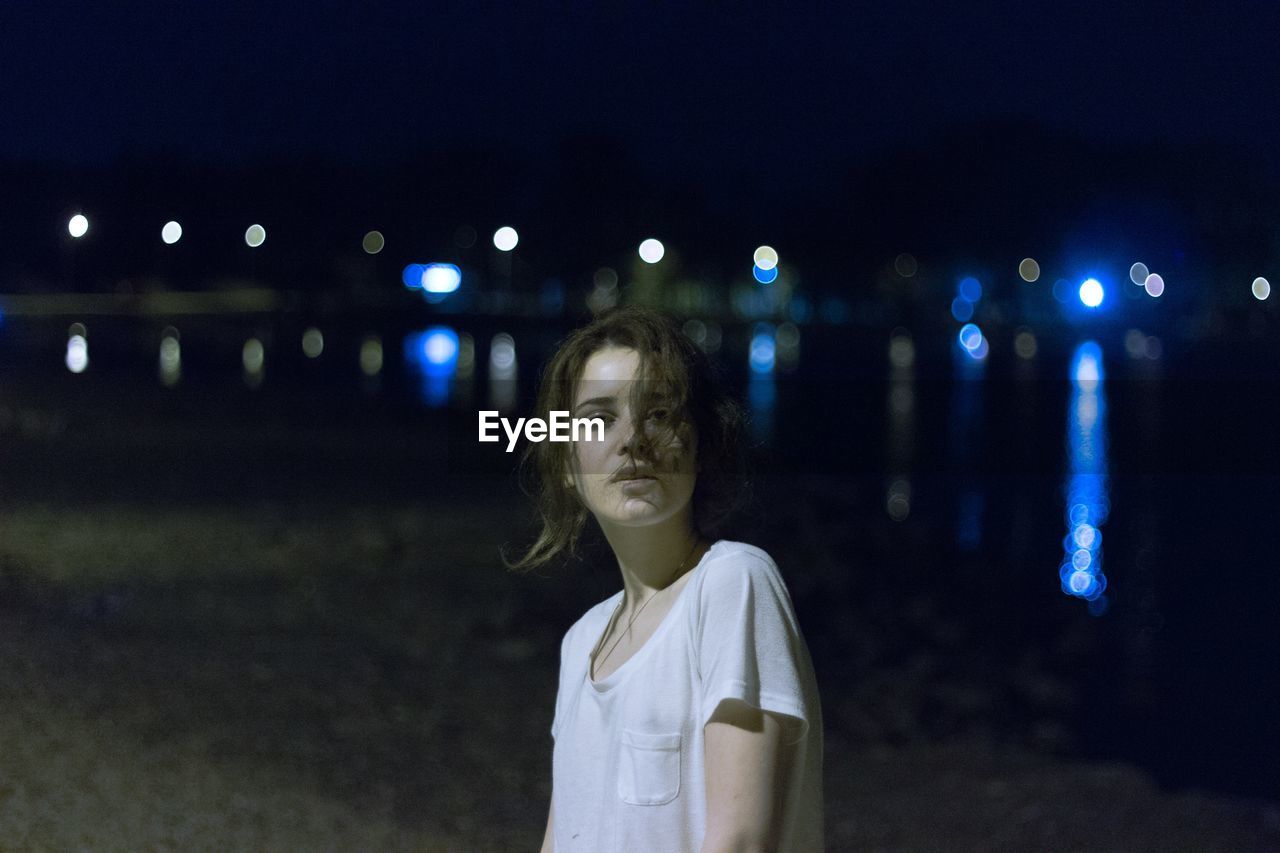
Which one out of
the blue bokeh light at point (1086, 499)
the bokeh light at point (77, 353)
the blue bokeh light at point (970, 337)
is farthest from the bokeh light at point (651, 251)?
the blue bokeh light at point (1086, 499)

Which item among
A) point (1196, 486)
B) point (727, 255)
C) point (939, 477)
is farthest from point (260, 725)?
point (727, 255)

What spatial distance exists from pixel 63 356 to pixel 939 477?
81.7 ft

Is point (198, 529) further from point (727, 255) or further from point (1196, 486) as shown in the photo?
point (727, 255)

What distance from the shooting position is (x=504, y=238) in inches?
2137

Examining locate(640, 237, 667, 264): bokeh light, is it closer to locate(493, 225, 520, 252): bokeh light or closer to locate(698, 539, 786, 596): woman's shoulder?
locate(493, 225, 520, 252): bokeh light

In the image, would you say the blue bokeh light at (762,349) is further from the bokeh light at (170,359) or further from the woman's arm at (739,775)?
the woman's arm at (739,775)

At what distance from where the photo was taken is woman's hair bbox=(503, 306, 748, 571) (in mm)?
1959

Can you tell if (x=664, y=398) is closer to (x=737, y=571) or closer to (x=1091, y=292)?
(x=737, y=571)

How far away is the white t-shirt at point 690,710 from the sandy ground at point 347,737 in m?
3.96

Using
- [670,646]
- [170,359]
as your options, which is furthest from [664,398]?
[170,359]

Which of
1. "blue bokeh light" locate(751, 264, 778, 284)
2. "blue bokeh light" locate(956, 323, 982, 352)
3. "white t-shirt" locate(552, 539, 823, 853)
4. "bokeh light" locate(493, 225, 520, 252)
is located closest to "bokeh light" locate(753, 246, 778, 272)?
"blue bokeh light" locate(751, 264, 778, 284)

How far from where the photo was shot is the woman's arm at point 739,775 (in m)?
1.74

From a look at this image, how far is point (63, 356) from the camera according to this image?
3619 centimetres

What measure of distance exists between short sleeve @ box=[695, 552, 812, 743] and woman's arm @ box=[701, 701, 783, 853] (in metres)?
0.02
